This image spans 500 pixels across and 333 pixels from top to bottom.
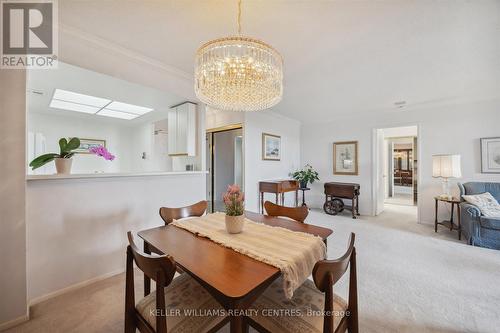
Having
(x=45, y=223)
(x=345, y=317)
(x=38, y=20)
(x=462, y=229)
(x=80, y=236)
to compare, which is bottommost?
(x=462, y=229)

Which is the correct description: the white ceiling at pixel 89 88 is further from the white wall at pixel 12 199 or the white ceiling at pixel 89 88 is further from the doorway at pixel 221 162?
the doorway at pixel 221 162

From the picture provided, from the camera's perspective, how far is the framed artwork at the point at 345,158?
476cm

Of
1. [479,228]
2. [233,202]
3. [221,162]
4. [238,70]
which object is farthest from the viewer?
[221,162]

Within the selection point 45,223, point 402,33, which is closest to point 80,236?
point 45,223

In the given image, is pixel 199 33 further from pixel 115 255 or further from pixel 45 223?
pixel 115 255

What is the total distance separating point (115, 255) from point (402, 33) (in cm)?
363

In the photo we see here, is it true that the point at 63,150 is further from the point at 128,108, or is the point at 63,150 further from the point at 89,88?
the point at 128,108

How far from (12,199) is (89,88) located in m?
1.81

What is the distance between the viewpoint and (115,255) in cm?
212

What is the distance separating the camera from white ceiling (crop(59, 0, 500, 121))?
1.56m

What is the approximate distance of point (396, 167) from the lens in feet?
28.0

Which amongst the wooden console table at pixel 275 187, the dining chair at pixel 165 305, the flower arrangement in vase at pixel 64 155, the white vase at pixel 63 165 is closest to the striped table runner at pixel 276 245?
the dining chair at pixel 165 305

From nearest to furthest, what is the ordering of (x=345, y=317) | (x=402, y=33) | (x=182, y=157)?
(x=345, y=317)
(x=402, y=33)
(x=182, y=157)

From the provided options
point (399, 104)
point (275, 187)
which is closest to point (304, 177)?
point (275, 187)
